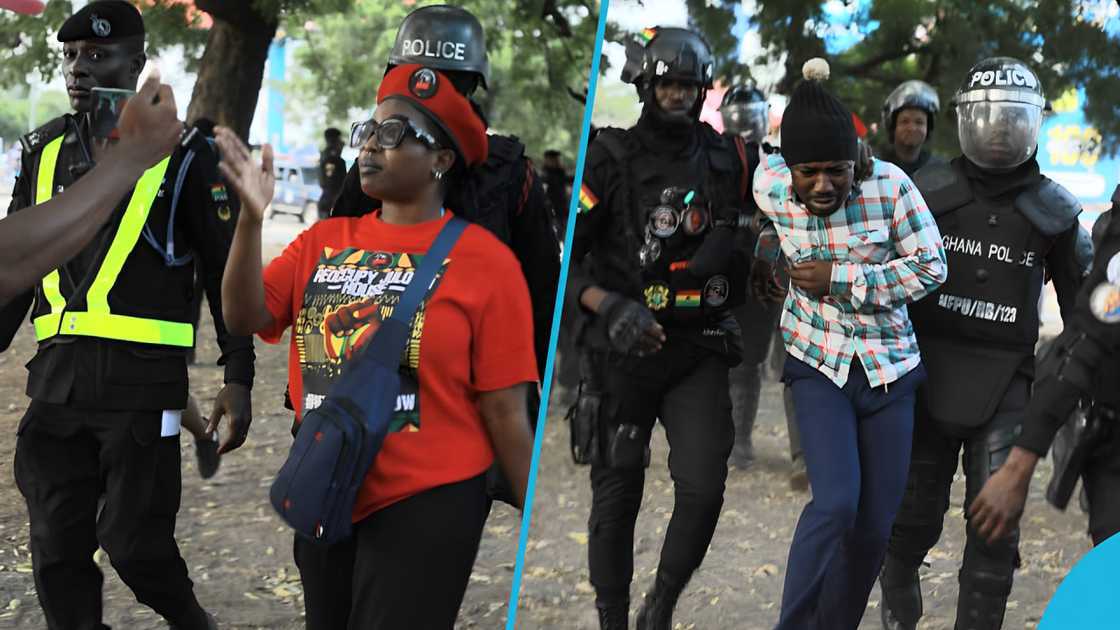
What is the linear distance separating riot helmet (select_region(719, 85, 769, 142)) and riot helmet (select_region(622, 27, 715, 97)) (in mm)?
66

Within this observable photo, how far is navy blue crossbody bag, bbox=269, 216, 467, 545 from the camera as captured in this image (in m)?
2.51

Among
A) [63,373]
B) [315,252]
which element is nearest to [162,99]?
[315,252]

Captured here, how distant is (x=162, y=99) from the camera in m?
2.39

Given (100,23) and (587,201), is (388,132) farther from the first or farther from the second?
(100,23)

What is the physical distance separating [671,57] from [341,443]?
1.20 m

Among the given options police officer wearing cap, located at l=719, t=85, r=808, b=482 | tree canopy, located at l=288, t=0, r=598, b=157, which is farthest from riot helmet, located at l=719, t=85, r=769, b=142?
tree canopy, located at l=288, t=0, r=598, b=157

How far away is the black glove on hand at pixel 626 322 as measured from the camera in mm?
3197

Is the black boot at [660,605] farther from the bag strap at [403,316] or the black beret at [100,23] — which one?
the black beret at [100,23]

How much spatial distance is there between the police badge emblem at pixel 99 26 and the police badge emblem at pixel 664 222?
1.47 meters

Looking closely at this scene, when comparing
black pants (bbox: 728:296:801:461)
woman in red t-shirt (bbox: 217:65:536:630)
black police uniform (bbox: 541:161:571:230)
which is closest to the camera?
woman in red t-shirt (bbox: 217:65:536:630)

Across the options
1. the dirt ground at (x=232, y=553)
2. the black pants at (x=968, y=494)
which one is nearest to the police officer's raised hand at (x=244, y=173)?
the black pants at (x=968, y=494)

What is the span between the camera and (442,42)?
3.82 meters

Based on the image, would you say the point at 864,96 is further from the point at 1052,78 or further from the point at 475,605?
the point at 475,605

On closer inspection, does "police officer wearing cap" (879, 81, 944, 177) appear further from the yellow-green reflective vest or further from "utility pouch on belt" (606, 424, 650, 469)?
the yellow-green reflective vest
